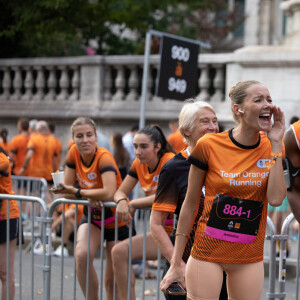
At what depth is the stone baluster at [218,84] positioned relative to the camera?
14.6 metres

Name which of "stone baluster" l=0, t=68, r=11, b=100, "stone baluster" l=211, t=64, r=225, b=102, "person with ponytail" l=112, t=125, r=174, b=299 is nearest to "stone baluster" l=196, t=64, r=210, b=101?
"stone baluster" l=211, t=64, r=225, b=102

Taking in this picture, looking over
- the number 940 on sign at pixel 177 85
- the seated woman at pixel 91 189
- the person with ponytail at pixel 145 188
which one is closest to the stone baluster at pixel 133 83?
→ the number 940 on sign at pixel 177 85

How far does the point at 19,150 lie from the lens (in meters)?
14.7

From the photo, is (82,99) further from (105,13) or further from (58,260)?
(58,260)

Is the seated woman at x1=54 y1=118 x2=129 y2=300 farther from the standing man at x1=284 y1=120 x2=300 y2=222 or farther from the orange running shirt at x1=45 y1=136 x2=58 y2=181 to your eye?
the orange running shirt at x1=45 y1=136 x2=58 y2=181

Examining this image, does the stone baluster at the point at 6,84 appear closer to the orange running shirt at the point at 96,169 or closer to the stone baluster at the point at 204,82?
the stone baluster at the point at 204,82

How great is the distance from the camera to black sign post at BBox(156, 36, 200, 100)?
11852mm

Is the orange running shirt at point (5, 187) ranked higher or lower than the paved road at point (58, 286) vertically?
higher

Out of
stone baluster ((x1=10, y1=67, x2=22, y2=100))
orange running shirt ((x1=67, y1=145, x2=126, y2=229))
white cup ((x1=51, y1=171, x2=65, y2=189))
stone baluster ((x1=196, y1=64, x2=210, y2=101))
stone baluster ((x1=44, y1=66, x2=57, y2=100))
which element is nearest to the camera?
white cup ((x1=51, y1=171, x2=65, y2=189))

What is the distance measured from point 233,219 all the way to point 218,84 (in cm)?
1023

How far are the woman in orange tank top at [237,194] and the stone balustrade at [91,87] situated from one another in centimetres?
987

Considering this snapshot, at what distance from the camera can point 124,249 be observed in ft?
21.0

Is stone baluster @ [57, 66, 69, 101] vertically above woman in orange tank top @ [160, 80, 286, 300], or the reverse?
stone baluster @ [57, 66, 69, 101]

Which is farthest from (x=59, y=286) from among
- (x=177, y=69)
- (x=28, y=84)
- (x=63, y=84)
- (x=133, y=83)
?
(x=28, y=84)
